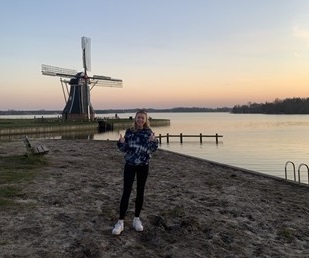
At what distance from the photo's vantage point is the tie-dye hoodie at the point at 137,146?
6.48 metres

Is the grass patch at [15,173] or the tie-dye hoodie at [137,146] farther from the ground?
the tie-dye hoodie at [137,146]

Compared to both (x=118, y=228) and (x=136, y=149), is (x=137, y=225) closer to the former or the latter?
(x=118, y=228)

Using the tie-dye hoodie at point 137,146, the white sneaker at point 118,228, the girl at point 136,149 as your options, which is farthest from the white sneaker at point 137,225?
the tie-dye hoodie at point 137,146

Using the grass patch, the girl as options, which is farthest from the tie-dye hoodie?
the grass patch

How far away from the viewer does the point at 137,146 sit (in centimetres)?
648

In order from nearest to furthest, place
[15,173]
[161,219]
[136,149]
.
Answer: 1. [136,149]
2. [161,219]
3. [15,173]

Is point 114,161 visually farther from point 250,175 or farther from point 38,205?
point 38,205

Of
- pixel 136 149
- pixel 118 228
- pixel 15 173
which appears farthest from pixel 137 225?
pixel 15 173

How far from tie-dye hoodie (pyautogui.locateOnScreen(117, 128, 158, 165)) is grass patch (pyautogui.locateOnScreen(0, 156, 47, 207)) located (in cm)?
272

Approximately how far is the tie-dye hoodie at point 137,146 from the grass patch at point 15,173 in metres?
2.72

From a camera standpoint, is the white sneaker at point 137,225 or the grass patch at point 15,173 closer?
the white sneaker at point 137,225

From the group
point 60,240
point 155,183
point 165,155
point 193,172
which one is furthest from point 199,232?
point 165,155

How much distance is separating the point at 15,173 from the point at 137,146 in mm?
5722

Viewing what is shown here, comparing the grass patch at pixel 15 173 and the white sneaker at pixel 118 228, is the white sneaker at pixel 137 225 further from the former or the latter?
the grass patch at pixel 15 173
